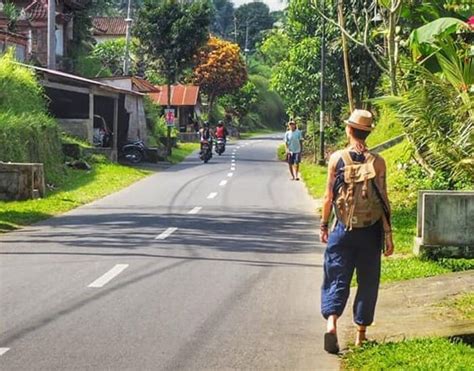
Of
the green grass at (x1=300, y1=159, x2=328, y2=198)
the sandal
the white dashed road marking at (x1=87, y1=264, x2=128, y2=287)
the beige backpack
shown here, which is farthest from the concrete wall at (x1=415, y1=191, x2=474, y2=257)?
the green grass at (x1=300, y1=159, x2=328, y2=198)

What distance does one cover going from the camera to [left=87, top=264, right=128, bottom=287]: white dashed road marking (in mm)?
10141

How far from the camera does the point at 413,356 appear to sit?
656cm

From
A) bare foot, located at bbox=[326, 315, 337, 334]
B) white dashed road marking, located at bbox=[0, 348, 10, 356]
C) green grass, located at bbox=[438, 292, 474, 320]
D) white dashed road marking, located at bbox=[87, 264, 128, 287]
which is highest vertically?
bare foot, located at bbox=[326, 315, 337, 334]

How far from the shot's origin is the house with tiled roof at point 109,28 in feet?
290

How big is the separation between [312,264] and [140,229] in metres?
4.56

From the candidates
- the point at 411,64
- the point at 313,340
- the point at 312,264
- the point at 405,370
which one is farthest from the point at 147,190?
the point at 405,370

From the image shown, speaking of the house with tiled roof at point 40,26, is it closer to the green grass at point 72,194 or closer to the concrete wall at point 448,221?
the green grass at point 72,194

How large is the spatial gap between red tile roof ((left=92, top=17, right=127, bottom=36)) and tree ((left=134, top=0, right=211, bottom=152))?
35.7 meters

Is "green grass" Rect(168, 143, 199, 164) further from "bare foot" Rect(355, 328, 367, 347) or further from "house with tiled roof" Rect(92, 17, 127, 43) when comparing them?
"house with tiled roof" Rect(92, 17, 127, 43)

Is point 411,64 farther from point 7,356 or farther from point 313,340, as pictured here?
point 7,356

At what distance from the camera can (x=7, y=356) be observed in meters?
6.84

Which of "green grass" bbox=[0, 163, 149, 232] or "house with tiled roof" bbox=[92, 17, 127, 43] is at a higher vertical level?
"house with tiled roof" bbox=[92, 17, 127, 43]

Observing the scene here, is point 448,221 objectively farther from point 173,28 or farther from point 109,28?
point 109,28

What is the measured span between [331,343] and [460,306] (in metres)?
2.16
